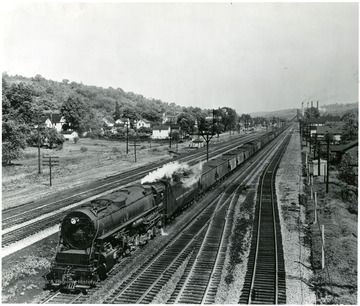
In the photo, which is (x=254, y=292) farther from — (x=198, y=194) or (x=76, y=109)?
(x=76, y=109)

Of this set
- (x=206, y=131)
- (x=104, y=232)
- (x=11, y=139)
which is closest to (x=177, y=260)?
(x=104, y=232)

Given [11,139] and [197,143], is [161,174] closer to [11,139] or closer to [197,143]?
[11,139]

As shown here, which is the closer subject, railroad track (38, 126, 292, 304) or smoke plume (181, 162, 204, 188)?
railroad track (38, 126, 292, 304)

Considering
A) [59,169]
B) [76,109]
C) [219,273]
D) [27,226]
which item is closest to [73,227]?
[219,273]

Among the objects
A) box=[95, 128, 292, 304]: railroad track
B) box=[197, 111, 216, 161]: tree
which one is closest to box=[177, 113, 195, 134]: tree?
→ box=[197, 111, 216, 161]: tree

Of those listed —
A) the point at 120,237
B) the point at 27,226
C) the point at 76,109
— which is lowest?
the point at 27,226

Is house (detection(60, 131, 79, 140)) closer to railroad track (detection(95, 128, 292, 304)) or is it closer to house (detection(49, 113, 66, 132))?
house (detection(49, 113, 66, 132))
